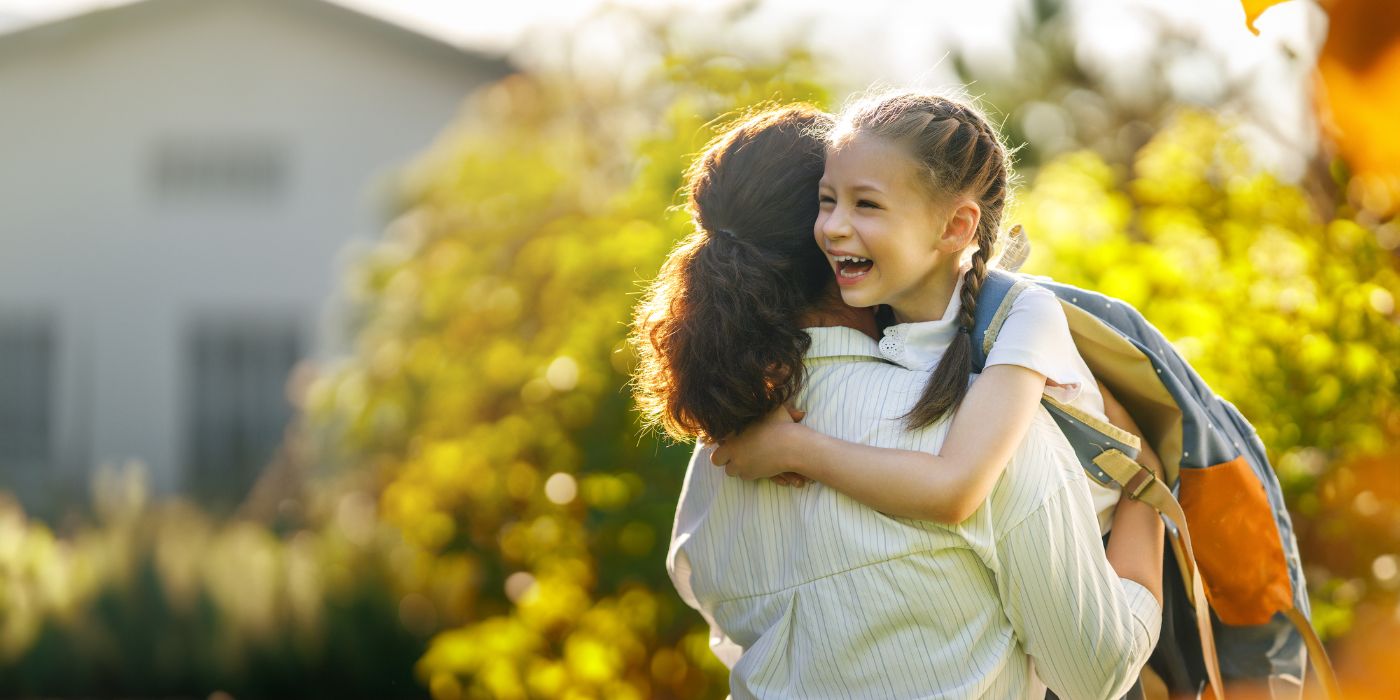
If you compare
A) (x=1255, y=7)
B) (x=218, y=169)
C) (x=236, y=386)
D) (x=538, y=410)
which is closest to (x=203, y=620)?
(x=538, y=410)

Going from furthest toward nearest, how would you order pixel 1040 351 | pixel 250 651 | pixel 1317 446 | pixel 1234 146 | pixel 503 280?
1. pixel 250 651
2. pixel 503 280
3. pixel 1234 146
4. pixel 1317 446
5. pixel 1040 351

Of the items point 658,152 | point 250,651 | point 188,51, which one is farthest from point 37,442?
point 658,152

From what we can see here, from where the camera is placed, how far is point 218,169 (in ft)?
48.9

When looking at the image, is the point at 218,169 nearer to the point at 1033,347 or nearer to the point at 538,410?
the point at 538,410

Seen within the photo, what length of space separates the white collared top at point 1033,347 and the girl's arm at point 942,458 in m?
0.02

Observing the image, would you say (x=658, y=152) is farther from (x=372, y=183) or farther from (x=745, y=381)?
(x=372, y=183)

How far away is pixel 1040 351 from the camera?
1644 millimetres

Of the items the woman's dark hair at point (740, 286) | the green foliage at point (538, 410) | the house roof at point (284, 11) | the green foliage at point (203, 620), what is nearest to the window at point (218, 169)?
the house roof at point (284, 11)

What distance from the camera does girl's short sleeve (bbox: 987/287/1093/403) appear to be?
64.4 inches

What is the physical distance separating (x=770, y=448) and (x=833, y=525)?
12 cm

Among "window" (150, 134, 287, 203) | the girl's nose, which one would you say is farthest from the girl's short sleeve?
"window" (150, 134, 287, 203)

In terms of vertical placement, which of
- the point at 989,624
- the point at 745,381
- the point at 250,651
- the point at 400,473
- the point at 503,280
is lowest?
the point at 250,651

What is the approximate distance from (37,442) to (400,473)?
11.5 meters

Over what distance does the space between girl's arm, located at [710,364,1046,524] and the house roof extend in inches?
521
